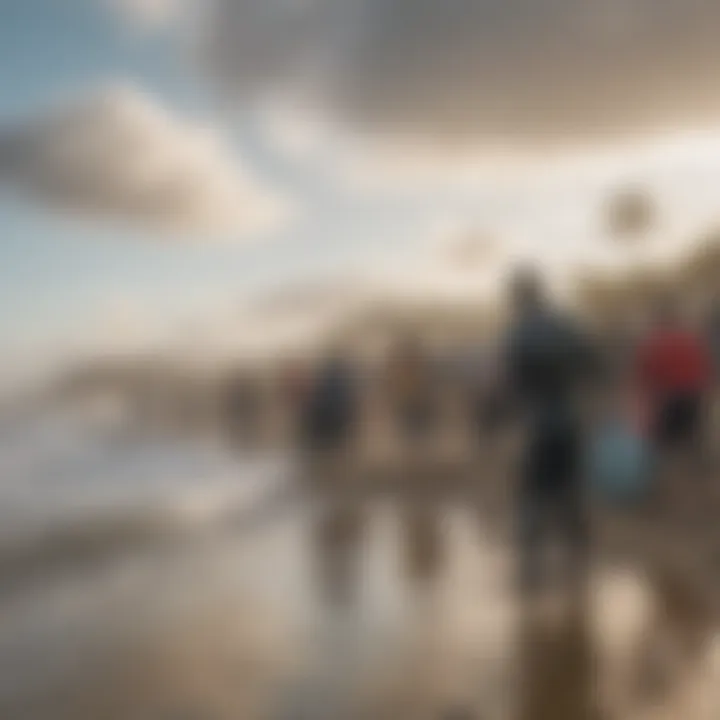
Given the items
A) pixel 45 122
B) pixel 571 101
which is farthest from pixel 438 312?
pixel 45 122

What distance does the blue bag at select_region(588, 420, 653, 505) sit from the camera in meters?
1.69

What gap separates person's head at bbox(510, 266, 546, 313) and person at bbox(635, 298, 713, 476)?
200 millimetres

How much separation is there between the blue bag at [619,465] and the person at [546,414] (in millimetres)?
28

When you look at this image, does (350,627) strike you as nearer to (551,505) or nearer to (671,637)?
(551,505)

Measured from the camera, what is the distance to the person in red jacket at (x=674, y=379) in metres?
1.71

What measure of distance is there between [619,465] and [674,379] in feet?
0.57

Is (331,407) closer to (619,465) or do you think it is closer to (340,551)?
(340,551)

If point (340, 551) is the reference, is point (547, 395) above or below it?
above

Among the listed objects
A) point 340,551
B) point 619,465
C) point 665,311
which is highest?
point 665,311

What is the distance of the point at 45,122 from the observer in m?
1.78

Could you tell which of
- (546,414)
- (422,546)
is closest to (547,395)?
(546,414)

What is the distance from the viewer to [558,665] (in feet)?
5.46

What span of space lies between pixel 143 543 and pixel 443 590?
52 cm

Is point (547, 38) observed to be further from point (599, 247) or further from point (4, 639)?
point (4, 639)
